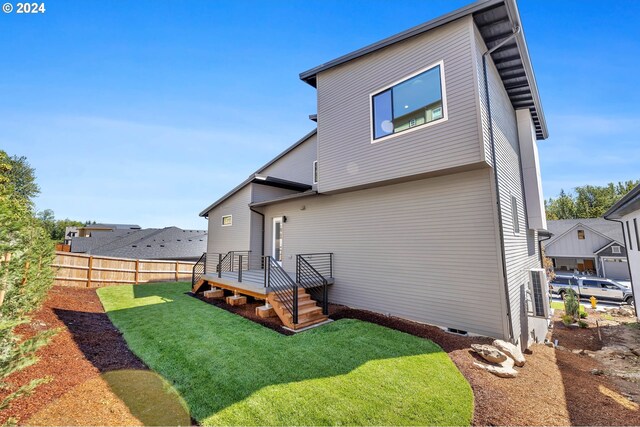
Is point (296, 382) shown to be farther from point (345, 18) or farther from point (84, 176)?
point (84, 176)

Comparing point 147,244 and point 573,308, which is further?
point 147,244

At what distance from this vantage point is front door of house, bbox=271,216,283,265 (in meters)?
10.8

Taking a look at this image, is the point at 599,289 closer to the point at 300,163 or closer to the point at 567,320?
the point at 567,320

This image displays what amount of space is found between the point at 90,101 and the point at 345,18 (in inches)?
370

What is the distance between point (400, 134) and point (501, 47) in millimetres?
3624

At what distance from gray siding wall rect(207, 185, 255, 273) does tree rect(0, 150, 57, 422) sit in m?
6.11

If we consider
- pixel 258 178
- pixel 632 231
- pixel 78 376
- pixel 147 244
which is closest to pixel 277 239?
pixel 258 178

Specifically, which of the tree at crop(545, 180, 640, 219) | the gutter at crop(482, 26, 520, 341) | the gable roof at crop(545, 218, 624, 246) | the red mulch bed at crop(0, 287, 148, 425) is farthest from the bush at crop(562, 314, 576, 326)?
the tree at crop(545, 180, 640, 219)

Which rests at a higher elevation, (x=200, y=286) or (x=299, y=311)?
(x=200, y=286)

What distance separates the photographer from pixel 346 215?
8.52m

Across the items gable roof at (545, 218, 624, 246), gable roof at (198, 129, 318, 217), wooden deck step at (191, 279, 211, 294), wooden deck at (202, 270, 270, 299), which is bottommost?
wooden deck step at (191, 279, 211, 294)

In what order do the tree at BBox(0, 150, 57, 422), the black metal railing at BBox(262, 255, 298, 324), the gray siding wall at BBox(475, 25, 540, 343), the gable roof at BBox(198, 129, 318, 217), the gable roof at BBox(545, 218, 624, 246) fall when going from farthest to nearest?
the gable roof at BBox(545, 218, 624, 246), the gable roof at BBox(198, 129, 318, 217), the black metal railing at BBox(262, 255, 298, 324), the gray siding wall at BBox(475, 25, 540, 343), the tree at BBox(0, 150, 57, 422)

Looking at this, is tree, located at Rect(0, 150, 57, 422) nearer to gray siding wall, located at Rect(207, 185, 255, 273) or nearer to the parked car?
gray siding wall, located at Rect(207, 185, 255, 273)

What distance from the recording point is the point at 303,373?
4211mm
